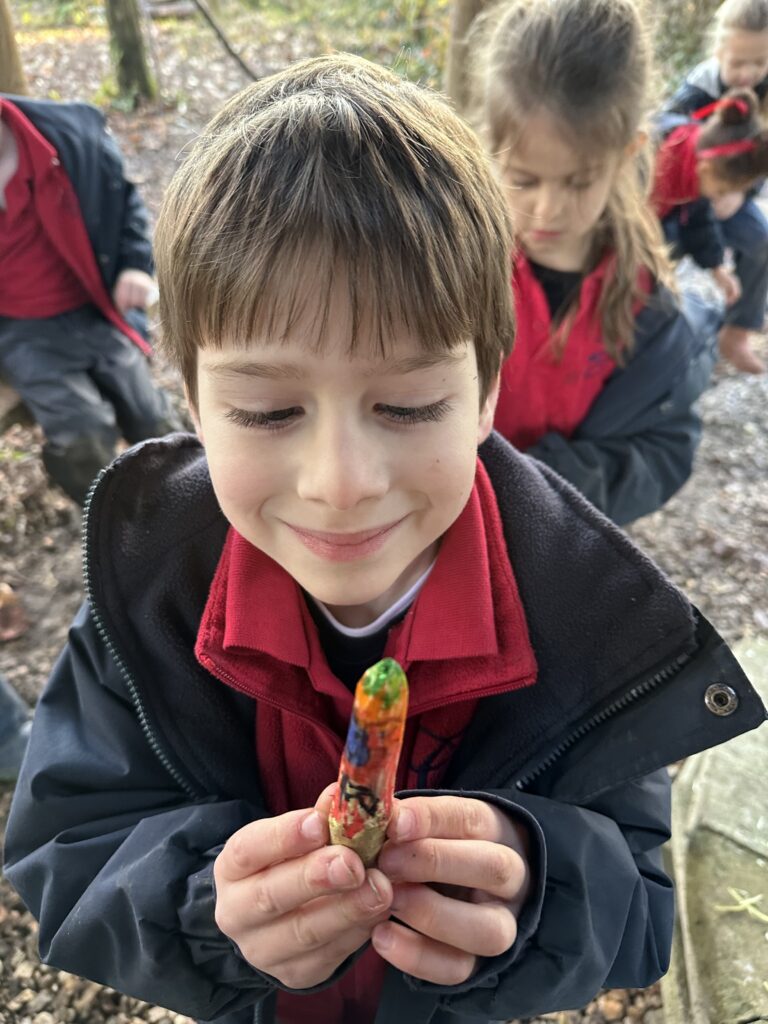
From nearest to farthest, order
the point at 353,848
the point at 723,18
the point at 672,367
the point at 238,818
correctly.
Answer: the point at 353,848 → the point at 238,818 → the point at 672,367 → the point at 723,18

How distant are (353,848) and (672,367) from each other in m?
2.07

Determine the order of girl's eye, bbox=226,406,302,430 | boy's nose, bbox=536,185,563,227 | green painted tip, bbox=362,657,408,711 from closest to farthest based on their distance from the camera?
1. green painted tip, bbox=362,657,408,711
2. girl's eye, bbox=226,406,302,430
3. boy's nose, bbox=536,185,563,227

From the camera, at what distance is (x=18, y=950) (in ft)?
8.40

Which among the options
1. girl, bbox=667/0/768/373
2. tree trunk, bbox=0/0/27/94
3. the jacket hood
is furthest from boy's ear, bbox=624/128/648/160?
tree trunk, bbox=0/0/27/94

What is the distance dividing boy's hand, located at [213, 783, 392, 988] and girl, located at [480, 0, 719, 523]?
5.39 feet

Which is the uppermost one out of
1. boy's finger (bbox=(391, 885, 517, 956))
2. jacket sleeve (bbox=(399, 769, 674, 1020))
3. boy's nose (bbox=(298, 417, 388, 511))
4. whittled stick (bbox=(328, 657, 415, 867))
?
boy's nose (bbox=(298, 417, 388, 511))

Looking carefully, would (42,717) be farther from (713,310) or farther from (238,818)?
(713,310)

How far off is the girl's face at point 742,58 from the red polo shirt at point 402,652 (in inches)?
162

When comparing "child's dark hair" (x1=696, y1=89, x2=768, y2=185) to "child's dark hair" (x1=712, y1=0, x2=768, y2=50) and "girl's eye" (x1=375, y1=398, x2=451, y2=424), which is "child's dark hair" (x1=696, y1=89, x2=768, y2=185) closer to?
"child's dark hair" (x1=712, y1=0, x2=768, y2=50)

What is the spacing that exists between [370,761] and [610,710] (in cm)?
66

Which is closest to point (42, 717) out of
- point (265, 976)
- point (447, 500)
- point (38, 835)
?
point (38, 835)

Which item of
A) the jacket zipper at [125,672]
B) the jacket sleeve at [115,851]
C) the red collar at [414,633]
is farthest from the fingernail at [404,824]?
the jacket zipper at [125,672]

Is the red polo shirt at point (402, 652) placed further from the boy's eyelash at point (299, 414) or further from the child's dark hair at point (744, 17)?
the child's dark hair at point (744, 17)

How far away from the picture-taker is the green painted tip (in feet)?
3.19
